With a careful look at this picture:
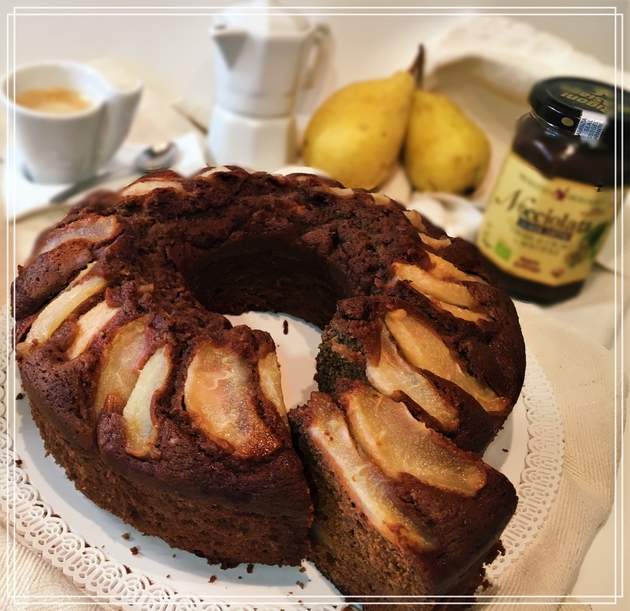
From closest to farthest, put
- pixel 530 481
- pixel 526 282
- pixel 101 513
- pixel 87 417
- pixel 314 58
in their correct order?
1. pixel 87 417
2. pixel 101 513
3. pixel 530 481
4. pixel 526 282
5. pixel 314 58

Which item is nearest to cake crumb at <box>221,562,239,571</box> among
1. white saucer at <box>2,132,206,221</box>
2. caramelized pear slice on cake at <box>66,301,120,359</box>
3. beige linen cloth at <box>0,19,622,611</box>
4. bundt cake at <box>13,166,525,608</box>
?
bundt cake at <box>13,166,525,608</box>

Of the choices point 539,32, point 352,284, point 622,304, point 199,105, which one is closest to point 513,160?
point 539,32

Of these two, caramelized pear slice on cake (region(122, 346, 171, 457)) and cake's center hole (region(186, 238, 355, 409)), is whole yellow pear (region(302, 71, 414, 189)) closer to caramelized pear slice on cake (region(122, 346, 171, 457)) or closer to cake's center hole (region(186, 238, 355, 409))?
cake's center hole (region(186, 238, 355, 409))

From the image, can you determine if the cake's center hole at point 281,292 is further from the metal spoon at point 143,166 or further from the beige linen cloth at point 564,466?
the beige linen cloth at point 564,466

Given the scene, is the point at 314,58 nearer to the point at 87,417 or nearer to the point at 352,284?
the point at 352,284

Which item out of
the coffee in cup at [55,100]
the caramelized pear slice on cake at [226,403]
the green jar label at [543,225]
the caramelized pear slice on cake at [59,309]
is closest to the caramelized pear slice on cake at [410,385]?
the caramelized pear slice on cake at [226,403]

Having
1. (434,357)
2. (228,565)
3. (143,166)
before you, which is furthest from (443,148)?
(228,565)
